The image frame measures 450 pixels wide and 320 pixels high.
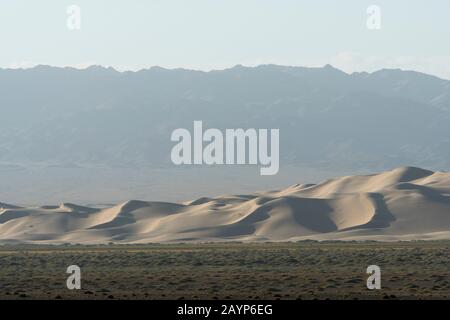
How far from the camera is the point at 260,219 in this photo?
4220 inches

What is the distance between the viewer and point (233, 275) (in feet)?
135

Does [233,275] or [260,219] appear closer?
[233,275]

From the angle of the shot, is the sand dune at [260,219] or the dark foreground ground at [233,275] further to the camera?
the sand dune at [260,219]

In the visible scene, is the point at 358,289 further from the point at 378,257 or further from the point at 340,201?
the point at 340,201

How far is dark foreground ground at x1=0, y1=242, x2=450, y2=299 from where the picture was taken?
34156mm

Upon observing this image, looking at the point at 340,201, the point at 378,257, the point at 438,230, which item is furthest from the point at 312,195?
the point at 378,257

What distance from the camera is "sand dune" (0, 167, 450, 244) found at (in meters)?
100

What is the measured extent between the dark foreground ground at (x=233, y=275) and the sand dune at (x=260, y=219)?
1414 inches

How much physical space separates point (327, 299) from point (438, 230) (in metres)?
69.8

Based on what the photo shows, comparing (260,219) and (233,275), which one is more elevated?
(260,219)

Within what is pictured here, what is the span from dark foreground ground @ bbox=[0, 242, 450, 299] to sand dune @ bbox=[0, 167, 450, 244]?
118 feet

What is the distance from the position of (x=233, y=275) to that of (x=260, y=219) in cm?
6602

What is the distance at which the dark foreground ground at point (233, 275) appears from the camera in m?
34.2

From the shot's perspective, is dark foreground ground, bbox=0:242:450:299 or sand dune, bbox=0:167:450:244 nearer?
dark foreground ground, bbox=0:242:450:299
